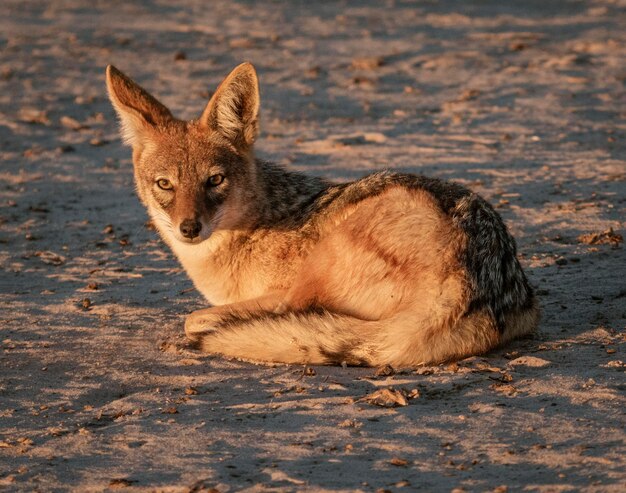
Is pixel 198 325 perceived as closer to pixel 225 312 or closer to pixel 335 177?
pixel 225 312

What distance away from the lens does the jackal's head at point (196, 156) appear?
251 inches

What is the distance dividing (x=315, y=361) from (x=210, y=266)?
133 cm

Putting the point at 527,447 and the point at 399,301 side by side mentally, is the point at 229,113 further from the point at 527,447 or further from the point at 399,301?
the point at 527,447

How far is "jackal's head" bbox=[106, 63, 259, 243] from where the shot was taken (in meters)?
6.39

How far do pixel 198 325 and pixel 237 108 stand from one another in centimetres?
151

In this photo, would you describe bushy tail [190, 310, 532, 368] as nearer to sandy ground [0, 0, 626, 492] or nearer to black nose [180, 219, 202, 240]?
sandy ground [0, 0, 626, 492]

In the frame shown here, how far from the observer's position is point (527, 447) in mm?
4508

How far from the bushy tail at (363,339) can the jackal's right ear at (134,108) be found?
176 centimetres

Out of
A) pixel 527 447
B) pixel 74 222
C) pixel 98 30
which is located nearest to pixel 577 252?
pixel 527 447

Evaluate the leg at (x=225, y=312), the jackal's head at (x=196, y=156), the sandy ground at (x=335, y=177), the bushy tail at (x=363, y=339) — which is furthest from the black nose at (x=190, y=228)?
the bushy tail at (x=363, y=339)

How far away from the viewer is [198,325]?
6.15 meters

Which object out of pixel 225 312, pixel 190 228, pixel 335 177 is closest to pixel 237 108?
pixel 190 228

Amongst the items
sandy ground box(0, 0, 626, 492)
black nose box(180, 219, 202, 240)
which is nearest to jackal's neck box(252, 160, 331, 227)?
black nose box(180, 219, 202, 240)

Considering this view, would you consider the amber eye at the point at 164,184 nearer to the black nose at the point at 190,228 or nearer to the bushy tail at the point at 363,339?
the black nose at the point at 190,228
